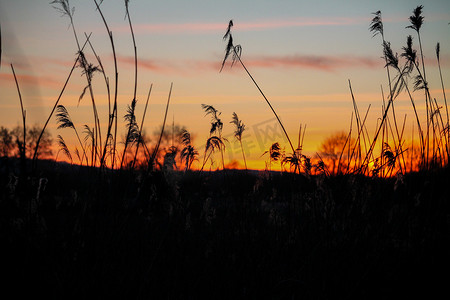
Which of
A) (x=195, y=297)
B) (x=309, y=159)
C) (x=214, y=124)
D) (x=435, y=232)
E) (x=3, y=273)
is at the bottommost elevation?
(x=195, y=297)

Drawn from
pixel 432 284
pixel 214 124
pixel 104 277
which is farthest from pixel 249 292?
pixel 214 124

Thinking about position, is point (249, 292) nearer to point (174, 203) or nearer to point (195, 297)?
point (195, 297)

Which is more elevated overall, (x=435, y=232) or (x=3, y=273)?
(x=435, y=232)

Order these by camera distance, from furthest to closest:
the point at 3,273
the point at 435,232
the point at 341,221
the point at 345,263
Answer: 1. the point at 341,221
2. the point at 435,232
3. the point at 345,263
4. the point at 3,273

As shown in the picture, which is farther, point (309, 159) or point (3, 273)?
point (309, 159)

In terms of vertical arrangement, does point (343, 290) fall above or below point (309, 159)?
below

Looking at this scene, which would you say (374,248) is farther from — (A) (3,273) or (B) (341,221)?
(A) (3,273)

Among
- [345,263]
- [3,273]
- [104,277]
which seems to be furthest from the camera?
[345,263]

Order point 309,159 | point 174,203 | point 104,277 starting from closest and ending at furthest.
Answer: point 104,277, point 174,203, point 309,159

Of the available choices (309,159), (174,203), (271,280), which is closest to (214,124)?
(309,159)

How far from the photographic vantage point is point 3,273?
7.98 feet

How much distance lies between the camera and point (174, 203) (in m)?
2.93

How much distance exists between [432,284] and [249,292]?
122cm

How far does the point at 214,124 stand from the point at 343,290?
82.0 inches
